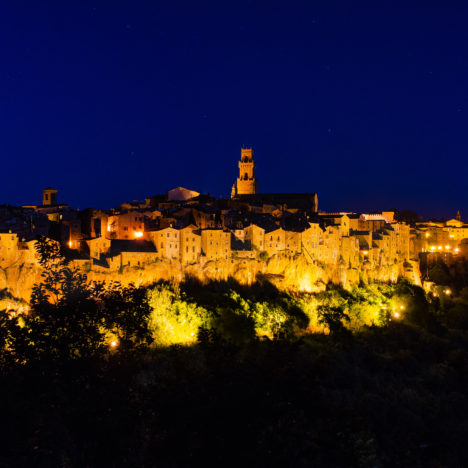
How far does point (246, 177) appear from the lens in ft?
252

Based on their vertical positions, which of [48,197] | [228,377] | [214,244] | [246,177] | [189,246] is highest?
[246,177]

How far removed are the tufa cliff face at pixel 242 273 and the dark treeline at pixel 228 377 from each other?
125cm

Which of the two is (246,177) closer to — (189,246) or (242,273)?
(242,273)

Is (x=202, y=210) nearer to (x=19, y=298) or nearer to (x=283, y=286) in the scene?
(x=283, y=286)

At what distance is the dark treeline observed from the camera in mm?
15984

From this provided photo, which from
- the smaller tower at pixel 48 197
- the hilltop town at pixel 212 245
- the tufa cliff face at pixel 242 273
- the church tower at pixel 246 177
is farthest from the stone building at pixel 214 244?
the church tower at pixel 246 177

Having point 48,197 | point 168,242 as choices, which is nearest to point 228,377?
point 168,242

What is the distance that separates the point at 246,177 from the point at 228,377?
60.3 m

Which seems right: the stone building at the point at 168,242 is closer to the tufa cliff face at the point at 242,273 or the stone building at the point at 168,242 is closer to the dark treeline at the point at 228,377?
the tufa cliff face at the point at 242,273

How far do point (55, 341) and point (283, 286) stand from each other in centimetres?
2510

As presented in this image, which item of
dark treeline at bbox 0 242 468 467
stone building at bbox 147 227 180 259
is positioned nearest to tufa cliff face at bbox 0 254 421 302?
stone building at bbox 147 227 180 259

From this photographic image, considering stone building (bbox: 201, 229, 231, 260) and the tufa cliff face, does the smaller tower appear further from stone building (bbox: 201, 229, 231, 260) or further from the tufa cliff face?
stone building (bbox: 201, 229, 231, 260)

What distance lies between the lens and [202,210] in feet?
149

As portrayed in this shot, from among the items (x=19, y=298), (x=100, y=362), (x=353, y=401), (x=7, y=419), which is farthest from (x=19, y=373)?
(x=353, y=401)
